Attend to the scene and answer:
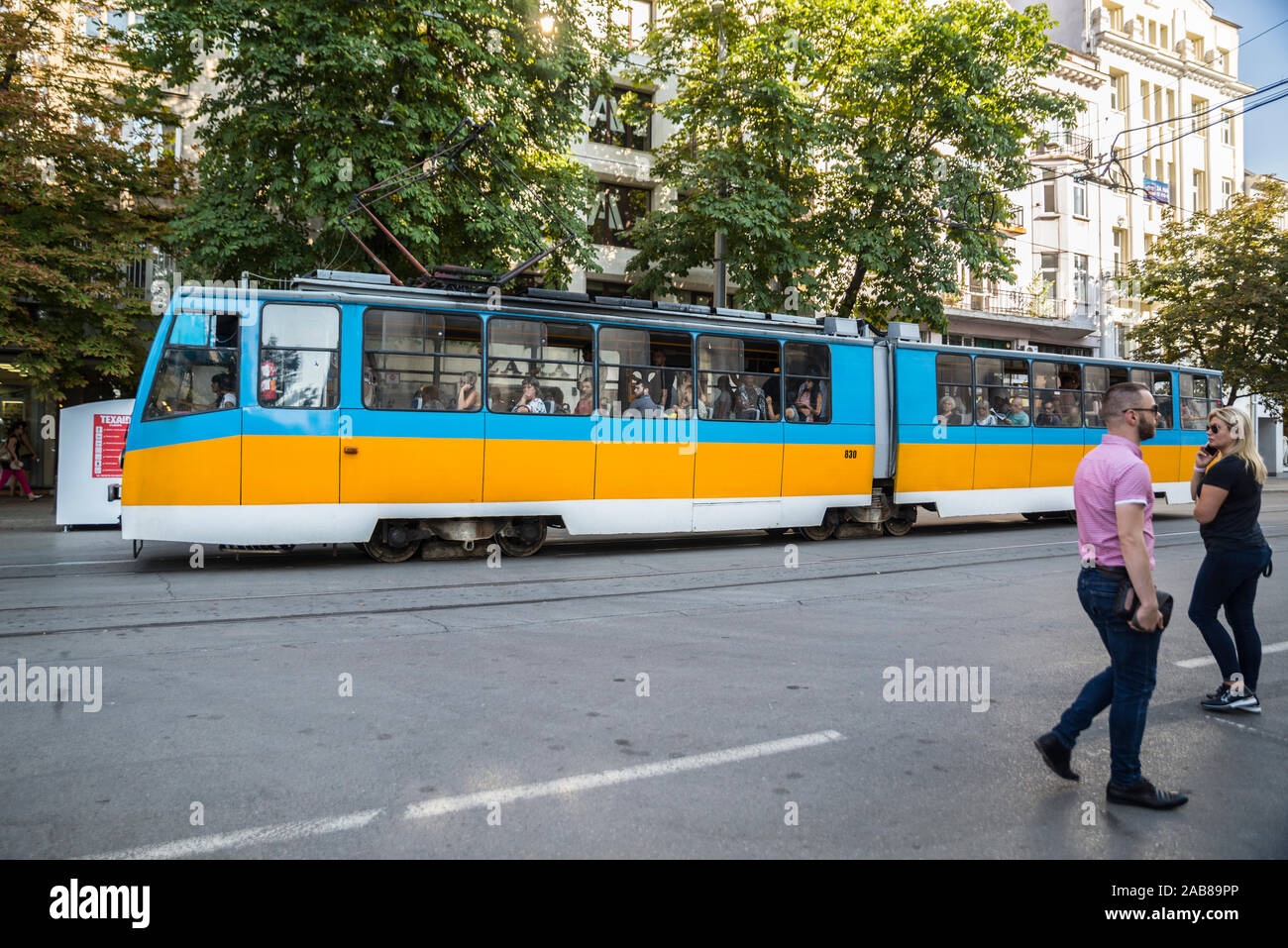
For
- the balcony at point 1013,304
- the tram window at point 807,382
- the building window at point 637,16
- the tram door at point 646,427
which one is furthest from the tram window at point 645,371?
the balcony at point 1013,304

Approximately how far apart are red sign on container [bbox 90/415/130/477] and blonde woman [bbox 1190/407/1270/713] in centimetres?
1608

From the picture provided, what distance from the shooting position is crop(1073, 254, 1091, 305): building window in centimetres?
3838

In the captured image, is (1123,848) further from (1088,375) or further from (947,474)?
(1088,375)

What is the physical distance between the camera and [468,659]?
6.28 meters

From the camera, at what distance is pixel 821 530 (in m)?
15.3

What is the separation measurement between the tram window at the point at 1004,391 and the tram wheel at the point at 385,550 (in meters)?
9.90

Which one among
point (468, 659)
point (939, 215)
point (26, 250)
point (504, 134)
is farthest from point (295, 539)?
point (939, 215)

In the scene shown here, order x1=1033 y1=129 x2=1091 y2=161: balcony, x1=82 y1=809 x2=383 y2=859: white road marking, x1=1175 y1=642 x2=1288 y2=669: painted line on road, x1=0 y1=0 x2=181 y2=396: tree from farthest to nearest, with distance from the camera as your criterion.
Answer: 1. x1=1033 y1=129 x2=1091 y2=161: balcony
2. x1=0 y1=0 x2=181 y2=396: tree
3. x1=1175 y1=642 x2=1288 y2=669: painted line on road
4. x1=82 y1=809 x2=383 y2=859: white road marking

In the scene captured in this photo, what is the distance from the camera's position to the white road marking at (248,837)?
10.8ft

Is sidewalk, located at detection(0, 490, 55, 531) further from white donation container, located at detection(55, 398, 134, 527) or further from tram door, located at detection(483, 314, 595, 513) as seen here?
tram door, located at detection(483, 314, 595, 513)

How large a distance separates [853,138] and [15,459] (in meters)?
19.9
